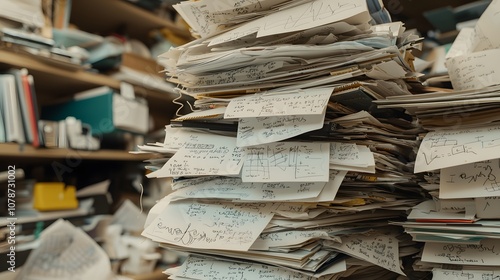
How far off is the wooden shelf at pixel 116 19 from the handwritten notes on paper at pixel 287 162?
1.48 meters

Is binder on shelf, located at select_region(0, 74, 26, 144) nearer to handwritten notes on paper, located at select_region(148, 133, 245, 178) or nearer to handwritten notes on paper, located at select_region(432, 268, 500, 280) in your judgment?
handwritten notes on paper, located at select_region(148, 133, 245, 178)

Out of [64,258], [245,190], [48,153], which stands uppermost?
[48,153]

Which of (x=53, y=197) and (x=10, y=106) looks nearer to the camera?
(x=10, y=106)

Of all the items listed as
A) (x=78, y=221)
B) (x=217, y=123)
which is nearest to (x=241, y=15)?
(x=217, y=123)

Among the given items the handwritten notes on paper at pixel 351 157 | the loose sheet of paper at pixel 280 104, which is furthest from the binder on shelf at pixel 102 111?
the handwritten notes on paper at pixel 351 157

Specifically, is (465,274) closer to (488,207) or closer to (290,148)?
(488,207)

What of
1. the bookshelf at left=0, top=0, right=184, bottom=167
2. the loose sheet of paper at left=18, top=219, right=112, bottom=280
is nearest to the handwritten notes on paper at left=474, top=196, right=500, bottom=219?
the bookshelf at left=0, top=0, right=184, bottom=167

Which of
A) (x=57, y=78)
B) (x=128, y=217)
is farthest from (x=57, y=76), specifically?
(x=128, y=217)

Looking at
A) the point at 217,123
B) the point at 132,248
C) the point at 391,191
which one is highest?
the point at 217,123

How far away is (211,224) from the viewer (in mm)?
669

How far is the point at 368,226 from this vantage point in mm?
688

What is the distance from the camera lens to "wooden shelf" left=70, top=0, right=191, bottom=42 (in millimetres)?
1859

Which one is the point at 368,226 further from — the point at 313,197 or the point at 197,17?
the point at 197,17

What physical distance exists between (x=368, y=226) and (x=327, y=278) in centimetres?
13
